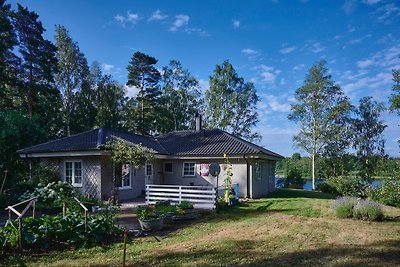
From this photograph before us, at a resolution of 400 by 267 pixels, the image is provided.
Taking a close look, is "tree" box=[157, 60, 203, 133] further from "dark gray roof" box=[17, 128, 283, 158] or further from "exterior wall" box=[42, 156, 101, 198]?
"exterior wall" box=[42, 156, 101, 198]

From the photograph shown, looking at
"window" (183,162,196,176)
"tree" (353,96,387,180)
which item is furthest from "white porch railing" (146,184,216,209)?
"tree" (353,96,387,180)

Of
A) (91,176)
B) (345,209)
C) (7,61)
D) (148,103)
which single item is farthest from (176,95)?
(345,209)

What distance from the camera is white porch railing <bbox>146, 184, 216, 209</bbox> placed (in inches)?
521

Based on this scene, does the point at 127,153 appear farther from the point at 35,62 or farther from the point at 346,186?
the point at 35,62

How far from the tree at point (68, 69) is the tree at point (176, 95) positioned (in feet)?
30.7

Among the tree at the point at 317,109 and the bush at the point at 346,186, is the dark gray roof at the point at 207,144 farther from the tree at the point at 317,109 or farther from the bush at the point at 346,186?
the tree at the point at 317,109

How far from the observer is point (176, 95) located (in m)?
36.3

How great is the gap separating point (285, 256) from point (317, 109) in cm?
2534

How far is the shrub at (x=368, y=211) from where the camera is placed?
35.8 ft

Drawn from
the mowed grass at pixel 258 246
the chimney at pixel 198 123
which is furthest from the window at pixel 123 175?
the chimney at pixel 198 123

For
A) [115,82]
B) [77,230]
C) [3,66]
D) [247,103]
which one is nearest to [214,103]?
[247,103]

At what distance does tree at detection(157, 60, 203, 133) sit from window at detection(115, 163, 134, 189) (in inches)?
749

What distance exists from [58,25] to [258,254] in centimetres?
3130

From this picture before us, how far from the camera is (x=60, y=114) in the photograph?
97.6ft
